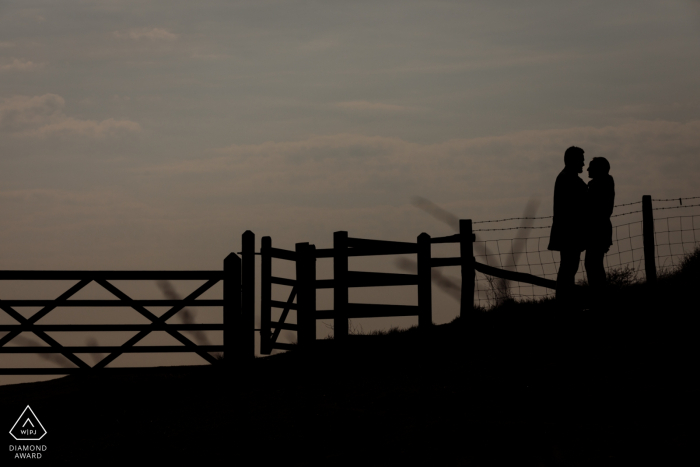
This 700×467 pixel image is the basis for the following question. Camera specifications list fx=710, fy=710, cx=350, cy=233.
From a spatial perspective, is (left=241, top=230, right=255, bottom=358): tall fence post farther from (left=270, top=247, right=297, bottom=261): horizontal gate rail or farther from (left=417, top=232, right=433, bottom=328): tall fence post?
(left=417, top=232, right=433, bottom=328): tall fence post

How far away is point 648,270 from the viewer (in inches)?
440

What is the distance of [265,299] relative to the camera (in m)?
11.2

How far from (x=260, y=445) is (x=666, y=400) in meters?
3.45

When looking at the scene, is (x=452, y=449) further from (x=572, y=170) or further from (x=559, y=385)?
(x=572, y=170)

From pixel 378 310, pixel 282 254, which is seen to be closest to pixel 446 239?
pixel 378 310

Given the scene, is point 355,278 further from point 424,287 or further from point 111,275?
point 111,275

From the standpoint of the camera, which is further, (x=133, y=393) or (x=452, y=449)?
(x=133, y=393)

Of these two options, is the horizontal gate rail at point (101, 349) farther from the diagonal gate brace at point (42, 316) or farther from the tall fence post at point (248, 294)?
the tall fence post at point (248, 294)

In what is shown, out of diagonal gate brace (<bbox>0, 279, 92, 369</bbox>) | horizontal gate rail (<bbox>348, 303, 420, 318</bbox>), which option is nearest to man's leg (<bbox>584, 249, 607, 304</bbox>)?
horizontal gate rail (<bbox>348, 303, 420, 318</bbox>)

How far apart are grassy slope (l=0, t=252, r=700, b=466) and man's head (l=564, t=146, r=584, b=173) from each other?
1.87 meters

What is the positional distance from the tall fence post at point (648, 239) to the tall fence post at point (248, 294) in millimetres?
6141

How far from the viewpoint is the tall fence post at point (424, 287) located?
391 inches

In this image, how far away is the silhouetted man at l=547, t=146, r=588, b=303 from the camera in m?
8.62

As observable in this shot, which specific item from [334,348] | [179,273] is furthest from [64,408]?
[334,348]
